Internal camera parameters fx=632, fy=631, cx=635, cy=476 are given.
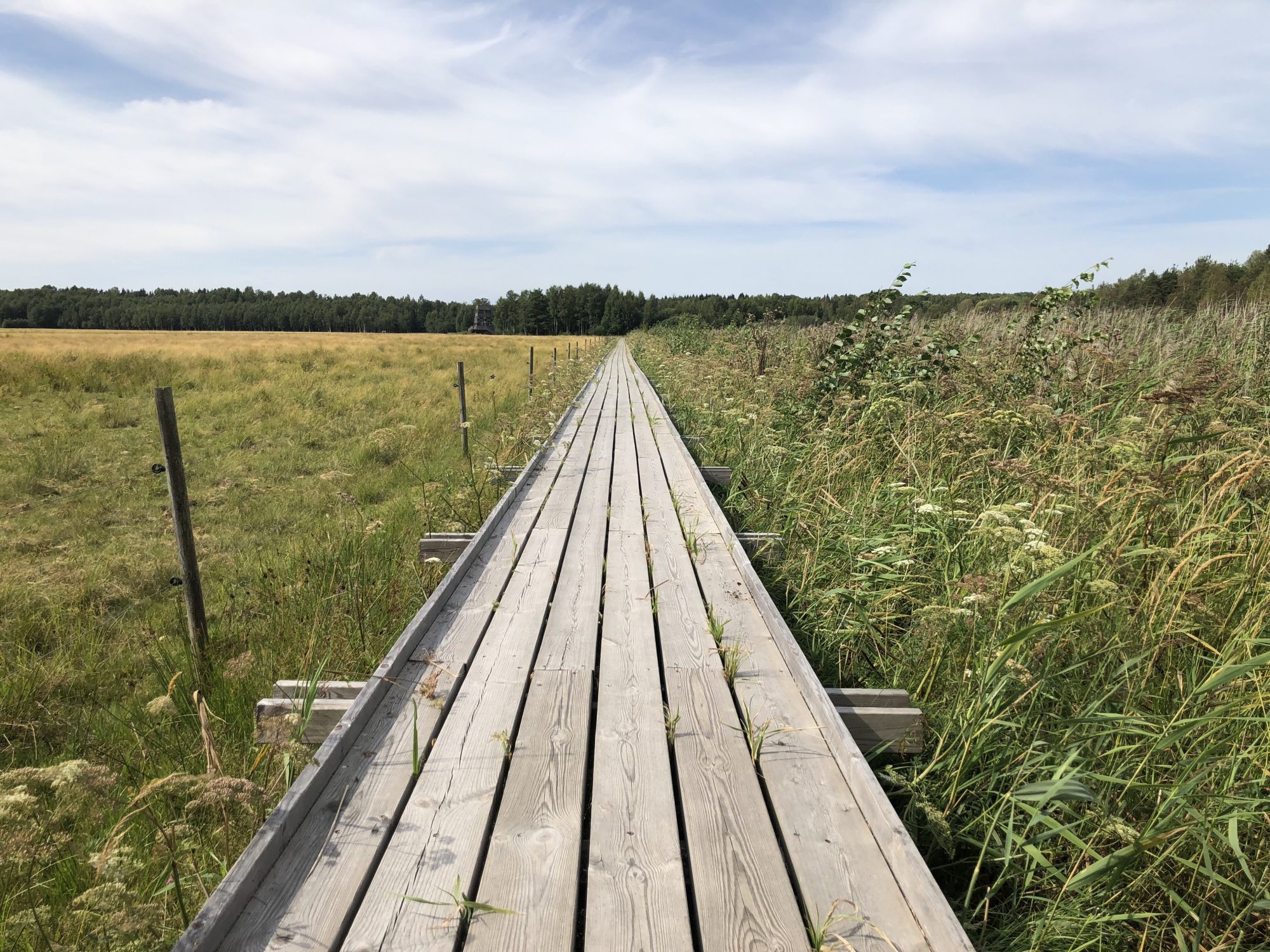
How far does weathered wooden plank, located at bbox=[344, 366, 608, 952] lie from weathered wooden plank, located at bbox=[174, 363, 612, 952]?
0.21 metres

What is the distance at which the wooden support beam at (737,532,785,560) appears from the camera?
3.85 meters

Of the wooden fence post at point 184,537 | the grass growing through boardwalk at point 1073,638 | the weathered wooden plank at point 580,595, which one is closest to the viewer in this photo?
the grass growing through boardwalk at point 1073,638

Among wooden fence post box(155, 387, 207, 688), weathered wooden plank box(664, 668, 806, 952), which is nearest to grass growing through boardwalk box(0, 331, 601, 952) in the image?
wooden fence post box(155, 387, 207, 688)

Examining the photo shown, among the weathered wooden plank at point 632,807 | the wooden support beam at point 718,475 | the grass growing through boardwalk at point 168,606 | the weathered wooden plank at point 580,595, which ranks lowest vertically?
the grass growing through boardwalk at point 168,606

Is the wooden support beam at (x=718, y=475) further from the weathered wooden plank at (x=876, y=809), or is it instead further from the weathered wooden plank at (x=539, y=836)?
the weathered wooden plank at (x=539, y=836)

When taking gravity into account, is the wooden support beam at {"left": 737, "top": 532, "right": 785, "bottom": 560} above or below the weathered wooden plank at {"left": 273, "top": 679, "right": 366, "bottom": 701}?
above

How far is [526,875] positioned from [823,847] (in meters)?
0.78

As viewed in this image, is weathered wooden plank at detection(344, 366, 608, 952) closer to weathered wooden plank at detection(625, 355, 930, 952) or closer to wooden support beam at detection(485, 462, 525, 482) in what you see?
weathered wooden plank at detection(625, 355, 930, 952)

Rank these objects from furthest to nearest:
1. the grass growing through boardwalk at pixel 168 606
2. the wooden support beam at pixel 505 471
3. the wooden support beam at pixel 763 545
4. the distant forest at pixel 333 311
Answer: the distant forest at pixel 333 311 → the wooden support beam at pixel 505 471 → the wooden support beam at pixel 763 545 → the grass growing through boardwalk at pixel 168 606

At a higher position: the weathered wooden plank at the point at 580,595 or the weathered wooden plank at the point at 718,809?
the weathered wooden plank at the point at 580,595

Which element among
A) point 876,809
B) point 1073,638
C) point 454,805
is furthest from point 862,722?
point 454,805

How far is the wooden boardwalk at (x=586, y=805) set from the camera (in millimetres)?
1439

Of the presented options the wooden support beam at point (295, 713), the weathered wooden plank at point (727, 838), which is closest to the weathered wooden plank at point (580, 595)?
the weathered wooden plank at point (727, 838)

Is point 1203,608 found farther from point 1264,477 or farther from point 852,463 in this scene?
point 852,463
